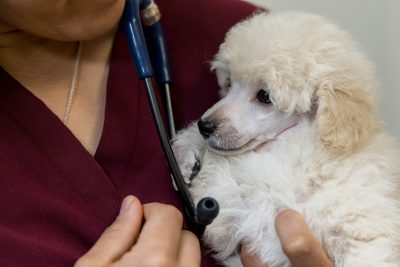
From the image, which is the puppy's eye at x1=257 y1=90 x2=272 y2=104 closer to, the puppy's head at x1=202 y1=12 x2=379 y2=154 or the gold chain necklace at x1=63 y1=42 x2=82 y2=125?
the puppy's head at x1=202 y1=12 x2=379 y2=154

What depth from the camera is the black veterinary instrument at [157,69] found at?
3.05 ft

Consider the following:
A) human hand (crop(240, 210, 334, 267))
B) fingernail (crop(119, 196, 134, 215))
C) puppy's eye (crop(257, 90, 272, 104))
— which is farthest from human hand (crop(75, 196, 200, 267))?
puppy's eye (crop(257, 90, 272, 104))

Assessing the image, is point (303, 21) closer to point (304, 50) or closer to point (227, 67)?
point (304, 50)

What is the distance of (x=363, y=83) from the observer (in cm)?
115

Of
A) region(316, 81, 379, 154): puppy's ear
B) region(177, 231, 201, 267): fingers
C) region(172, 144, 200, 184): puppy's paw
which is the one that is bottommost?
region(172, 144, 200, 184): puppy's paw

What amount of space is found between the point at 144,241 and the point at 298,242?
0.27 meters

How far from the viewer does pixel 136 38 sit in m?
1.05

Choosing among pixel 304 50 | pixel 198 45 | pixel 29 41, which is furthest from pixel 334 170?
pixel 29 41

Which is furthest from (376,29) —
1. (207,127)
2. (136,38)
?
(136,38)

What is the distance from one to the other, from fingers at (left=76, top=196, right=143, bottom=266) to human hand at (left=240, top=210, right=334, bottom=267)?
0.26 m

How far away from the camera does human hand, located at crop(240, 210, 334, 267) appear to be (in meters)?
0.89

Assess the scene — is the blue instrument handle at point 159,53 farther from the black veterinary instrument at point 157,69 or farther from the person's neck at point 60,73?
the person's neck at point 60,73

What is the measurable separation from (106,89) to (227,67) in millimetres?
316

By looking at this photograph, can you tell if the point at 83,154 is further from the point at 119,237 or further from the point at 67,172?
the point at 119,237
